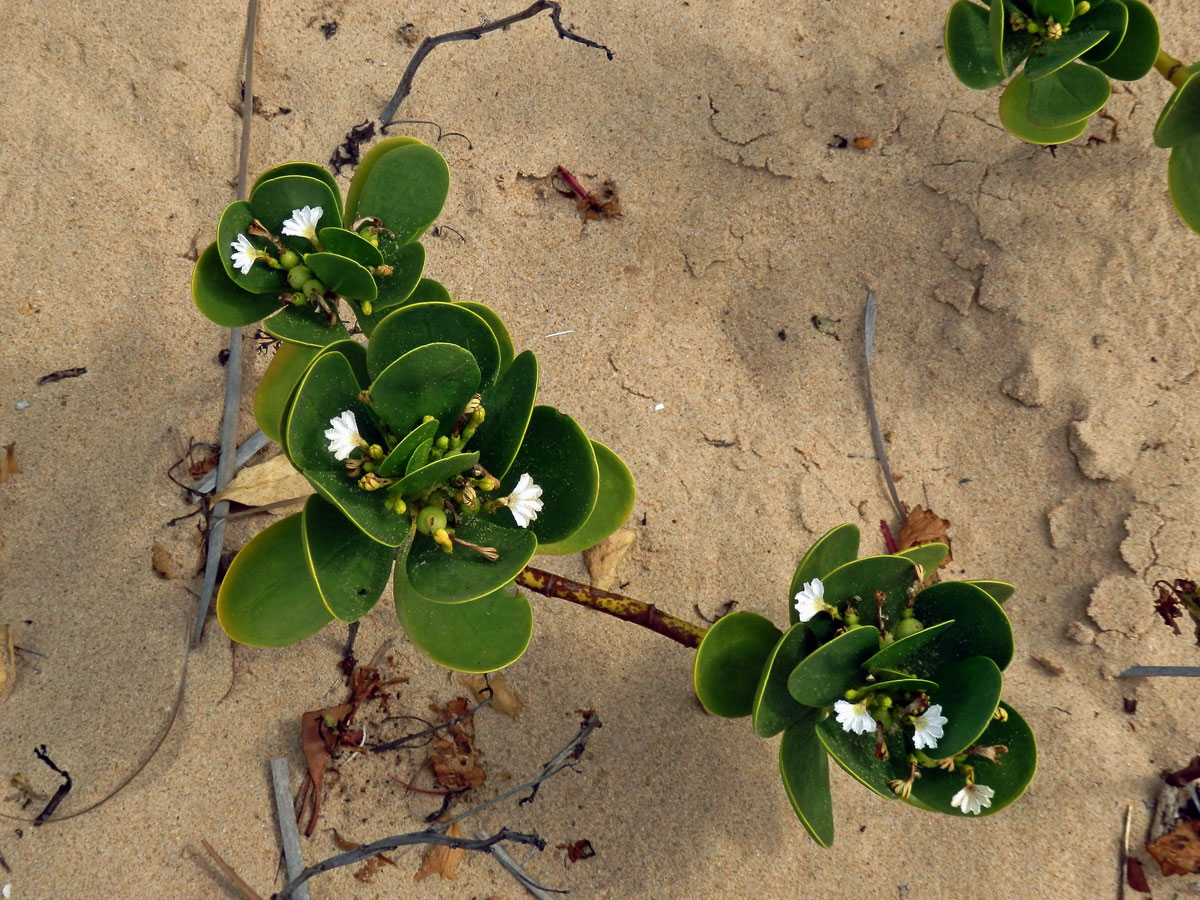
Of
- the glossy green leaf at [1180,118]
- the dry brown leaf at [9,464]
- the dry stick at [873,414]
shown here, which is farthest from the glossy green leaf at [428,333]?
the glossy green leaf at [1180,118]

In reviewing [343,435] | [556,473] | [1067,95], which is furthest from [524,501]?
[1067,95]

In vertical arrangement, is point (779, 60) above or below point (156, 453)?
above

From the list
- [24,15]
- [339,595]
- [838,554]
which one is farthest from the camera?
[24,15]

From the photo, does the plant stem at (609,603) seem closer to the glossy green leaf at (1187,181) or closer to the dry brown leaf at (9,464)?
the dry brown leaf at (9,464)

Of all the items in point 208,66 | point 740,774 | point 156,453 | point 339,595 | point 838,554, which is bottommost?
point 740,774

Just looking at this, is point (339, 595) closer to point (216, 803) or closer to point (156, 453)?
point (216, 803)

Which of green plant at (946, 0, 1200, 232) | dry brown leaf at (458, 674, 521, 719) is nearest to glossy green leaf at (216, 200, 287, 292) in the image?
dry brown leaf at (458, 674, 521, 719)

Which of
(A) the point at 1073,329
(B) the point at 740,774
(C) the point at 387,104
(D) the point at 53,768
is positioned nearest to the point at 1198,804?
(B) the point at 740,774
